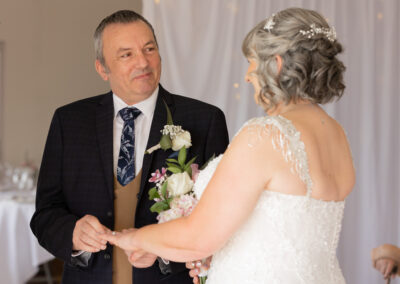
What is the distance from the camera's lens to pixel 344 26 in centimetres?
439

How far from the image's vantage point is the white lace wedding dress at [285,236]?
1775 millimetres

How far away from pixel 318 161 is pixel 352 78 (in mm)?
2828

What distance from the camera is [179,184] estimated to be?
6.89 feet

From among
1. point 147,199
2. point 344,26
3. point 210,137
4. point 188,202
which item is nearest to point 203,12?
point 344,26

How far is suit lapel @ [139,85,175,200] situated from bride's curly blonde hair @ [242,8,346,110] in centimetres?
74

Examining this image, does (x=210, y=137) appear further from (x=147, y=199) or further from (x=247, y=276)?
(x=247, y=276)

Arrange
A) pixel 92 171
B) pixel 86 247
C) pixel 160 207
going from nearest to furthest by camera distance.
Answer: pixel 160 207 < pixel 86 247 < pixel 92 171

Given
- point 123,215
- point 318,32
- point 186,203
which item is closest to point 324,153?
point 318,32

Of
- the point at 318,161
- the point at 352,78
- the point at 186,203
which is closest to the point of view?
the point at 318,161

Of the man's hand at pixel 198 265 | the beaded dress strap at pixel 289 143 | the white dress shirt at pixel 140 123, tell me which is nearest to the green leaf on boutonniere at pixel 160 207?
the man's hand at pixel 198 265

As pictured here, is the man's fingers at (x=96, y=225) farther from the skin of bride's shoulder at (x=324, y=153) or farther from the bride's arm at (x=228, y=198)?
the skin of bride's shoulder at (x=324, y=153)

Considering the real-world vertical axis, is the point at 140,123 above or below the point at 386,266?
above

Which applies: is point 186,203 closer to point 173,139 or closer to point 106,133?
point 173,139

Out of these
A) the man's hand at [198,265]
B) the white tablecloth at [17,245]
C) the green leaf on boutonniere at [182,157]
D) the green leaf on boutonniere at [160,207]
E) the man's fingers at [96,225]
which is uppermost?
the green leaf on boutonniere at [182,157]
